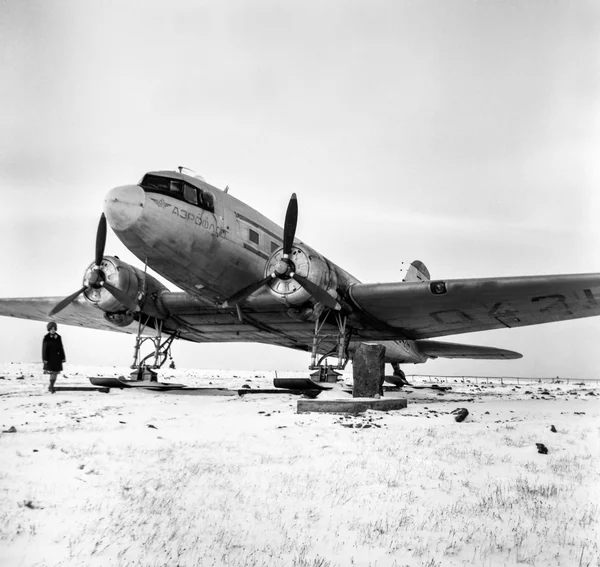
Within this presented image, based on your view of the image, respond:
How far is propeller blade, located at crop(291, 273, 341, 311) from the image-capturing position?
15.1 m

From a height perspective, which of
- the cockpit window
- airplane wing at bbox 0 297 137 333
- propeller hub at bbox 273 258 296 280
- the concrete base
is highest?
the cockpit window

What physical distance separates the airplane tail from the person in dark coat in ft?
51.3

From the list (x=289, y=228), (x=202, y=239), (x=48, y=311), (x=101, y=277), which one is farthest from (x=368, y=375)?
(x=48, y=311)

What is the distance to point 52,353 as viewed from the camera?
45.2 ft

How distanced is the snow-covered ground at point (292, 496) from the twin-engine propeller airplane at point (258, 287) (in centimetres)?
742

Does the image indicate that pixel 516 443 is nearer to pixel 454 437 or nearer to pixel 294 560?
pixel 454 437

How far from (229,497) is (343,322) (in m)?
12.6

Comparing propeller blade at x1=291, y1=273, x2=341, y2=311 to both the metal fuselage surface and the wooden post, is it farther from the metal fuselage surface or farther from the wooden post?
the wooden post

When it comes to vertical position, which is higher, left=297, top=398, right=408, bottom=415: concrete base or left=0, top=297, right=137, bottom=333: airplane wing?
left=0, top=297, right=137, bottom=333: airplane wing

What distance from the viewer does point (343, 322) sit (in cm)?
1697

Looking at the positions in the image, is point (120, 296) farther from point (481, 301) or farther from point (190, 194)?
point (481, 301)

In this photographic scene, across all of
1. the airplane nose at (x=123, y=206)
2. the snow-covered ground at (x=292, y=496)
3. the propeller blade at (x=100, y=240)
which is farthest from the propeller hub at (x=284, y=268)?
the snow-covered ground at (x=292, y=496)

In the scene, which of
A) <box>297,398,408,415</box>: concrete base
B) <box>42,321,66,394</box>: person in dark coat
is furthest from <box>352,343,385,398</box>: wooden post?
<box>42,321,66,394</box>: person in dark coat

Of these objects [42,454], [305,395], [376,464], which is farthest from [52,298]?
[376,464]
